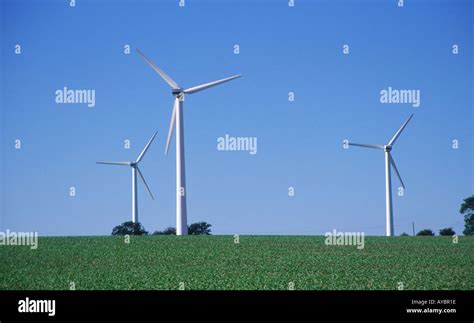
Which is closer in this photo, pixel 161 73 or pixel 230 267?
pixel 230 267

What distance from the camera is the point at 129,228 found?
282ft

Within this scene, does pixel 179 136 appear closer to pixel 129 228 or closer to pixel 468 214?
pixel 129 228

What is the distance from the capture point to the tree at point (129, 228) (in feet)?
272

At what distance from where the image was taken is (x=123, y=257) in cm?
3694

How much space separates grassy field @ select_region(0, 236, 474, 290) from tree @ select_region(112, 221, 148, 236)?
119 ft

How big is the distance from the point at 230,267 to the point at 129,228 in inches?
2233

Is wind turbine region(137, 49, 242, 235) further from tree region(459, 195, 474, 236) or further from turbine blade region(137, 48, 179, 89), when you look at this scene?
tree region(459, 195, 474, 236)

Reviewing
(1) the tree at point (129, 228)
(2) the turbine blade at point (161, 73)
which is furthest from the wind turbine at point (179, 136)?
(1) the tree at point (129, 228)

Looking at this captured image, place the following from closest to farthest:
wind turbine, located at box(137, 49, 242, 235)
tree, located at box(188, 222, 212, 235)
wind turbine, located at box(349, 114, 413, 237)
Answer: wind turbine, located at box(137, 49, 242, 235) < wind turbine, located at box(349, 114, 413, 237) < tree, located at box(188, 222, 212, 235)

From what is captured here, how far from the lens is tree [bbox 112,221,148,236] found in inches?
3259

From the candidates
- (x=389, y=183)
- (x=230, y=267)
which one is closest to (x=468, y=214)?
(x=389, y=183)

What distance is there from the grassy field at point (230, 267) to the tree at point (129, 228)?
1433 inches

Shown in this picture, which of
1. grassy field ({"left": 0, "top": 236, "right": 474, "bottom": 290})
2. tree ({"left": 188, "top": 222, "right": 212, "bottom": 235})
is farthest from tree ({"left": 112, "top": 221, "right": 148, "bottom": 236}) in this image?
grassy field ({"left": 0, "top": 236, "right": 474, "bottom": 290})
